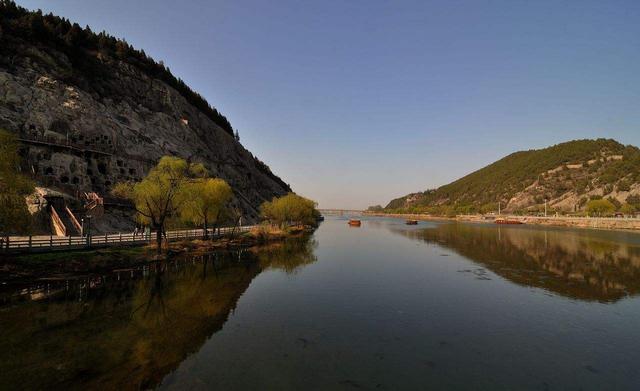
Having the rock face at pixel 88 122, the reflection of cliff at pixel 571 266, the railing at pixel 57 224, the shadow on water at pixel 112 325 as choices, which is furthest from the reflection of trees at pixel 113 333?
the rock face at pixel 88 122

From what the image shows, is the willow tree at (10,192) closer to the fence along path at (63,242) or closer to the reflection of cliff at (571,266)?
the fence along path at (63,242)

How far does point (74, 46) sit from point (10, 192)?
231 ft

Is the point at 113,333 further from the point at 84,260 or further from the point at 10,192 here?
the point at 84,260

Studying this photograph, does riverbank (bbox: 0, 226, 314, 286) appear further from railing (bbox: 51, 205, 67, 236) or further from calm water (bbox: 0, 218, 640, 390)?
railing (bbox: 51, 205, 67, 236)

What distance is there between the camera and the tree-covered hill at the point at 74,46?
222ft

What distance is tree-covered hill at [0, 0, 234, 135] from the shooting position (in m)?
67.8

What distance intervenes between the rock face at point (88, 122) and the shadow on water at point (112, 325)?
1278 inches

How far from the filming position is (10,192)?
27.6 m

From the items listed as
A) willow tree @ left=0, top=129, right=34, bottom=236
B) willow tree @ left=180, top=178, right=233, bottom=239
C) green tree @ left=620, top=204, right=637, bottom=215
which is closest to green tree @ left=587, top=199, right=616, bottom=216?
green tree @ left=620, top=204, right=637, bottom=215

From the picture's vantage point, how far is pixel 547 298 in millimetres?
27500

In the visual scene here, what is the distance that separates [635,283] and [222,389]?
40.4 meters

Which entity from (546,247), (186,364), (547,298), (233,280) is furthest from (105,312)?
(546,247)

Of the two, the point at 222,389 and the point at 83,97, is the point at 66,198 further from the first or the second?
the point at 222,389

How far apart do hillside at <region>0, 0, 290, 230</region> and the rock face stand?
16 cm
